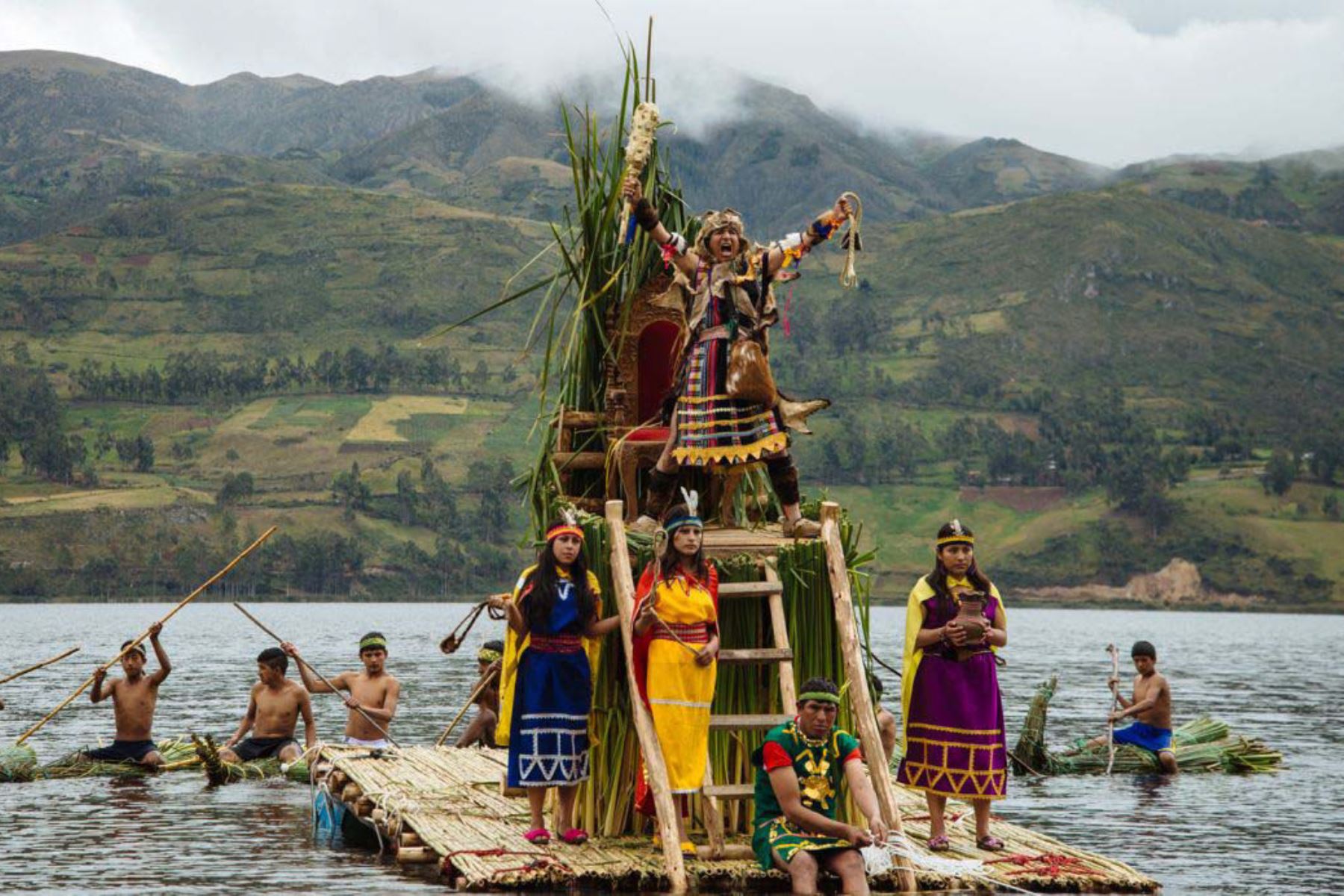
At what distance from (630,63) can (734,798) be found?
6.47 metres

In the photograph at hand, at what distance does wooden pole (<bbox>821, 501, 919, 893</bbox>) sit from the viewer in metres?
12.4

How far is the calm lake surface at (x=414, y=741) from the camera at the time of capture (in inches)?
588

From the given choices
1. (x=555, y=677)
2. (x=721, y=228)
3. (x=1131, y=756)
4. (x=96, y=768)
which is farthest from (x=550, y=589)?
(x=1131, y=756)

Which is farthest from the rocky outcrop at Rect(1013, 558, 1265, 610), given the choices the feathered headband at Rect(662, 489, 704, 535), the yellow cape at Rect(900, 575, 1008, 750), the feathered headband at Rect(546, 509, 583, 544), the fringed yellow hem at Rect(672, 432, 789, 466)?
the feathered headband at Rect(662, 489, 704, 535)

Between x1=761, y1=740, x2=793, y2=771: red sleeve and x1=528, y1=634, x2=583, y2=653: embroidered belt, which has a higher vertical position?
x1=528, y1=634, x2=583, y2=653: embroidered belt

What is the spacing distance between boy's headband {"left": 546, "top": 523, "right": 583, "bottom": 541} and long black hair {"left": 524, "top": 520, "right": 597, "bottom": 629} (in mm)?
65

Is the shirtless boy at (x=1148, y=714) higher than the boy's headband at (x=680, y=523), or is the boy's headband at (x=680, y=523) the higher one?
the boy's headband at (x=680, y=523)

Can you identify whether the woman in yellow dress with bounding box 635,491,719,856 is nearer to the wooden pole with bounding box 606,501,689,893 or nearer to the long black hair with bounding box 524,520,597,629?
the wooden pole with bounding box 606,501,689,893

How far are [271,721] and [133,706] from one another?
1.71 metres

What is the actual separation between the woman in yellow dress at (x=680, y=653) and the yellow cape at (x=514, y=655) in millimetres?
802

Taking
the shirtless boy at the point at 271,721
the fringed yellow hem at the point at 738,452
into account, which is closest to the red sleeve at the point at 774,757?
A: the fringed yellow hem at the point at 738,452

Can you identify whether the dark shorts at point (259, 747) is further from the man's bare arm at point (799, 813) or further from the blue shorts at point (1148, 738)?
the man's bare arm at point (799, 813)

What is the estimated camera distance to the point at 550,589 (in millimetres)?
13000

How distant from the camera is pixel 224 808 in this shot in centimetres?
1959
